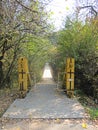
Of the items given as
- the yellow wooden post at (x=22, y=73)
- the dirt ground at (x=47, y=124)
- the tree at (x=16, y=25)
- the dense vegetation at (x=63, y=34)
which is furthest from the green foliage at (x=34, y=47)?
the dirt ground at (x=47, y=124)

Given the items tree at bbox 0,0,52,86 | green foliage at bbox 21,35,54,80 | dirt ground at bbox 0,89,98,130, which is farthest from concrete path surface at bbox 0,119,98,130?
green foliage at bbox 21,35,54,80

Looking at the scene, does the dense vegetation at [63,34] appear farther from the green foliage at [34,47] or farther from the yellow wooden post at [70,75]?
the yellow wooden post at [70,75]

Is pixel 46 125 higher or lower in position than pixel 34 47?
lower

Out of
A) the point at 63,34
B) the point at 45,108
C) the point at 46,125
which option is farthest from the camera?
the point at 63,34

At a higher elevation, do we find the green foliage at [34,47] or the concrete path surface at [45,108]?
the green foliage at [34,47]

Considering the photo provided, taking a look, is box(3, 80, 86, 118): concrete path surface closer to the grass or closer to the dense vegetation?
the grass

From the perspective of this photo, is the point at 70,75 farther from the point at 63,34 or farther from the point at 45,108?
the point at 63,34

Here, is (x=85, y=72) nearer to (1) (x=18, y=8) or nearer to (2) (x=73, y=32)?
(2) (x=73, y=32)

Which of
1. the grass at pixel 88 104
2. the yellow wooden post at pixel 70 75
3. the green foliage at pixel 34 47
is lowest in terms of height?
the grass at pixel 88 104

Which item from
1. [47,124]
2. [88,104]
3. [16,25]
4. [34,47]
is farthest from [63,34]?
[47,124]

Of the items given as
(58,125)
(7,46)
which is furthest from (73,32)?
(58,125)

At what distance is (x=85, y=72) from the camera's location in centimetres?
1014

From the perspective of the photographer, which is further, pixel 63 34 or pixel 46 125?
pixel 63 34

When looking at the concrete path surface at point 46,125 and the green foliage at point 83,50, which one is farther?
the green foliage at point 83,50
